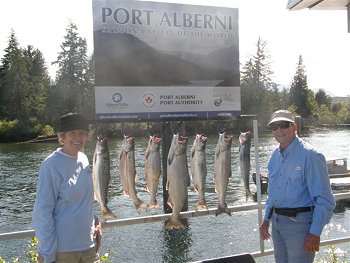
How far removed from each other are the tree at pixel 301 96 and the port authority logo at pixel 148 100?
8997 centimetres

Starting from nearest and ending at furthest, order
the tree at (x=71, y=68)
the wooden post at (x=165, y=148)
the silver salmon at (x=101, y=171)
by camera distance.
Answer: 1. the silver salmon at (x=101, y=171)
2. the wooden post at (x=165, y=148)
3. the tree at (x=71, y=68)

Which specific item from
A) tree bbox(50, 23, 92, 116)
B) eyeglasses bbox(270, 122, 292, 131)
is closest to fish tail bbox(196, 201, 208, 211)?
eyeglasses bbox(270, 122, 292, 131)

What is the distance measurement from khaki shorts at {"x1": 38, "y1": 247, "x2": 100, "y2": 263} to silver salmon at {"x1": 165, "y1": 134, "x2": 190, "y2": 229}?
115 centimetres

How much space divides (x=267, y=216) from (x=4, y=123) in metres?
62.2

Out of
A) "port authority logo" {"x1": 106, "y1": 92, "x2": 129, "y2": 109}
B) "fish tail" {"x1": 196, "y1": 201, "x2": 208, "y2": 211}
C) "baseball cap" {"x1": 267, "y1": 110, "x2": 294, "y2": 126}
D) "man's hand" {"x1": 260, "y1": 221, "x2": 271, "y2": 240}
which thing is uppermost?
"port authority logo" {"x1": 106, "y1": 92, "x2": 129, "y2": 109}

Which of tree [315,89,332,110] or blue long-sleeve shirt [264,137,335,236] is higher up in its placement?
tree [315,89,332,110]

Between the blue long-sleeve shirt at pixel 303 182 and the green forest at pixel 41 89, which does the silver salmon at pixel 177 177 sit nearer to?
the blue long-sleeve shirt at pixel 303 182

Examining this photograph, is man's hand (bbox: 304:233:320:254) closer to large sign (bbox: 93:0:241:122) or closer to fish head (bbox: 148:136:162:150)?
fish head (bbox: 148:136:162:150)

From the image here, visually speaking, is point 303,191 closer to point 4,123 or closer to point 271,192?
point 271,192

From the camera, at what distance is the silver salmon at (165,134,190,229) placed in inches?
175

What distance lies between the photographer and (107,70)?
15.0ft

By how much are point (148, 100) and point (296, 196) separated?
1.74 m

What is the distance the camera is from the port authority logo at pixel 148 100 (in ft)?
15.5

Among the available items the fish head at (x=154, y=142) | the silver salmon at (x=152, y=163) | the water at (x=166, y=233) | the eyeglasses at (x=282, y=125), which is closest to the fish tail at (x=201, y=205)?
the silver salmon at (x=152, y=163)
